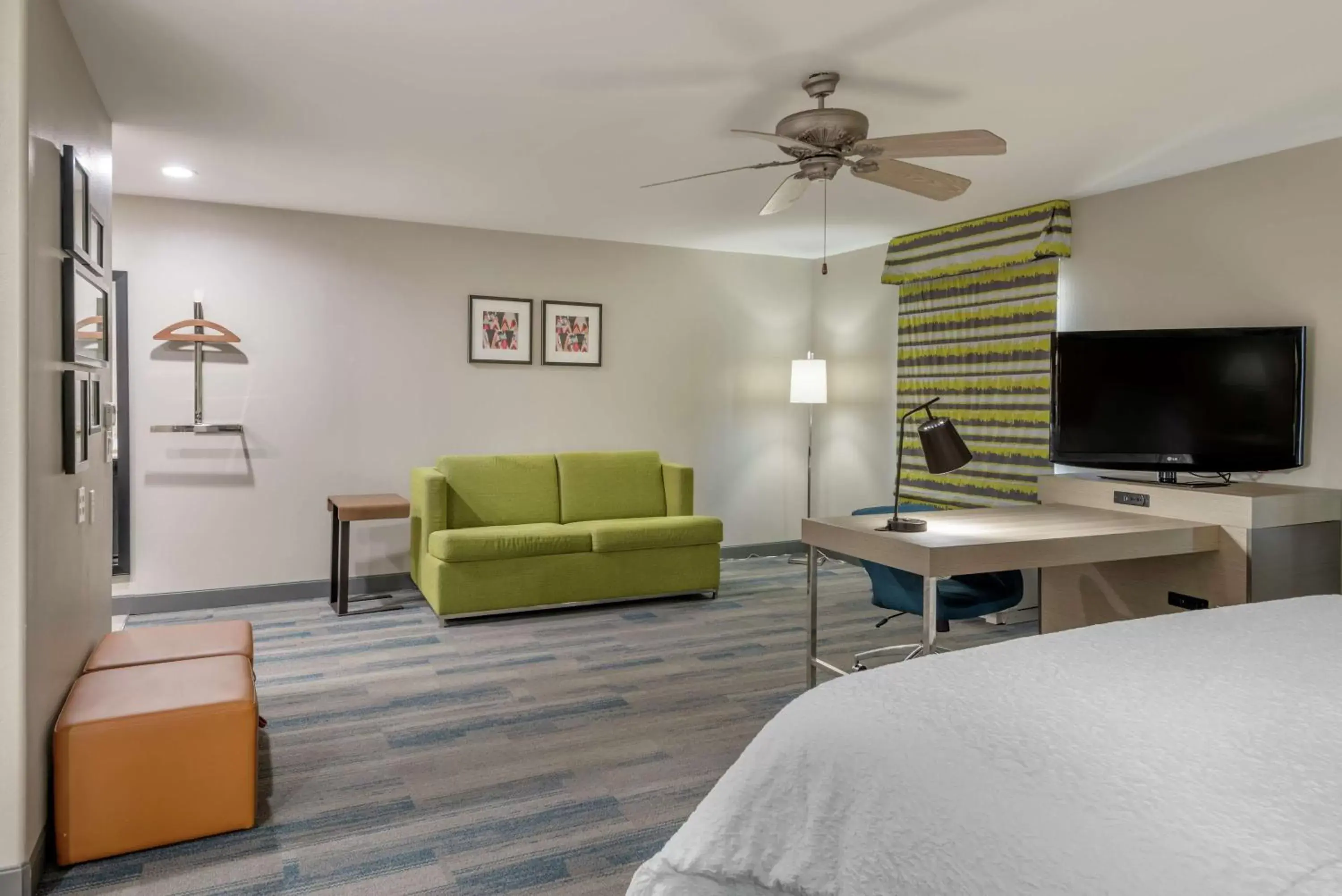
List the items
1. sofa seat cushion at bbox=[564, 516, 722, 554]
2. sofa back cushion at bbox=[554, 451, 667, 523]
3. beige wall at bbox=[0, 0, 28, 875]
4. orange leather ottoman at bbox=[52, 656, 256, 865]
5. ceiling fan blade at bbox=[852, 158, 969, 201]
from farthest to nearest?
sofa back cushion at bbox=[554, 451, 667, 523]
sofa seat cushion at bbox=[564, 516, 722, 554]
ceiling fan blade at bbox=[852, 158, 969, 201]
orange leather ottoman at bbox=[52, 656, 256, 865]
beige wall at bbox=[0, 0, 28, 875]

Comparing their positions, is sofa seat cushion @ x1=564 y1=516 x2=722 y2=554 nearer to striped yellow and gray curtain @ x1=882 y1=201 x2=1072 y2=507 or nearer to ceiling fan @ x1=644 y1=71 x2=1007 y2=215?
striped yellow and gray curtain @ x1=882 y1=201 x2=1072 y2=507

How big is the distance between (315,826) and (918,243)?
491 cm

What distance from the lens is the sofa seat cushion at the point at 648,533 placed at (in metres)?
5.27

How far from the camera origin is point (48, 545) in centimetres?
242

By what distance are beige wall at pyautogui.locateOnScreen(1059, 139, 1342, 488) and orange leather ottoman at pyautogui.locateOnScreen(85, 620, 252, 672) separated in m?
4.40

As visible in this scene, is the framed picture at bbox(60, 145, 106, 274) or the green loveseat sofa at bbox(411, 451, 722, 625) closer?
the framed picture at bbox(60, 145, 106, 274)

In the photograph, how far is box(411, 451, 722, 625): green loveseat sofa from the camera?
4949 mm

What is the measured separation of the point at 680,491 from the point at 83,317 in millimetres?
3759

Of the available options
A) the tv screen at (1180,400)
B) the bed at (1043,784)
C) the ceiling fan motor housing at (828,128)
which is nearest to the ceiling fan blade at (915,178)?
the ceiling fan motor housing at (828,128)

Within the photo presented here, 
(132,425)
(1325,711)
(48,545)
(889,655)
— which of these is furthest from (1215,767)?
(132,425)

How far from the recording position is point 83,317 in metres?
2.83

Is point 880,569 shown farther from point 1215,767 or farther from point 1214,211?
point 1215,767

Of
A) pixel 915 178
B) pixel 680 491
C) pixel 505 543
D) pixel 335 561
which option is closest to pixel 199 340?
pixel 335 561

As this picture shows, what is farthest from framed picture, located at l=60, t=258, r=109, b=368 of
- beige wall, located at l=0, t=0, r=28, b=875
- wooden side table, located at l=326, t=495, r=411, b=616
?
wooden side table, located at l=326, t=495, r=411, b=616
